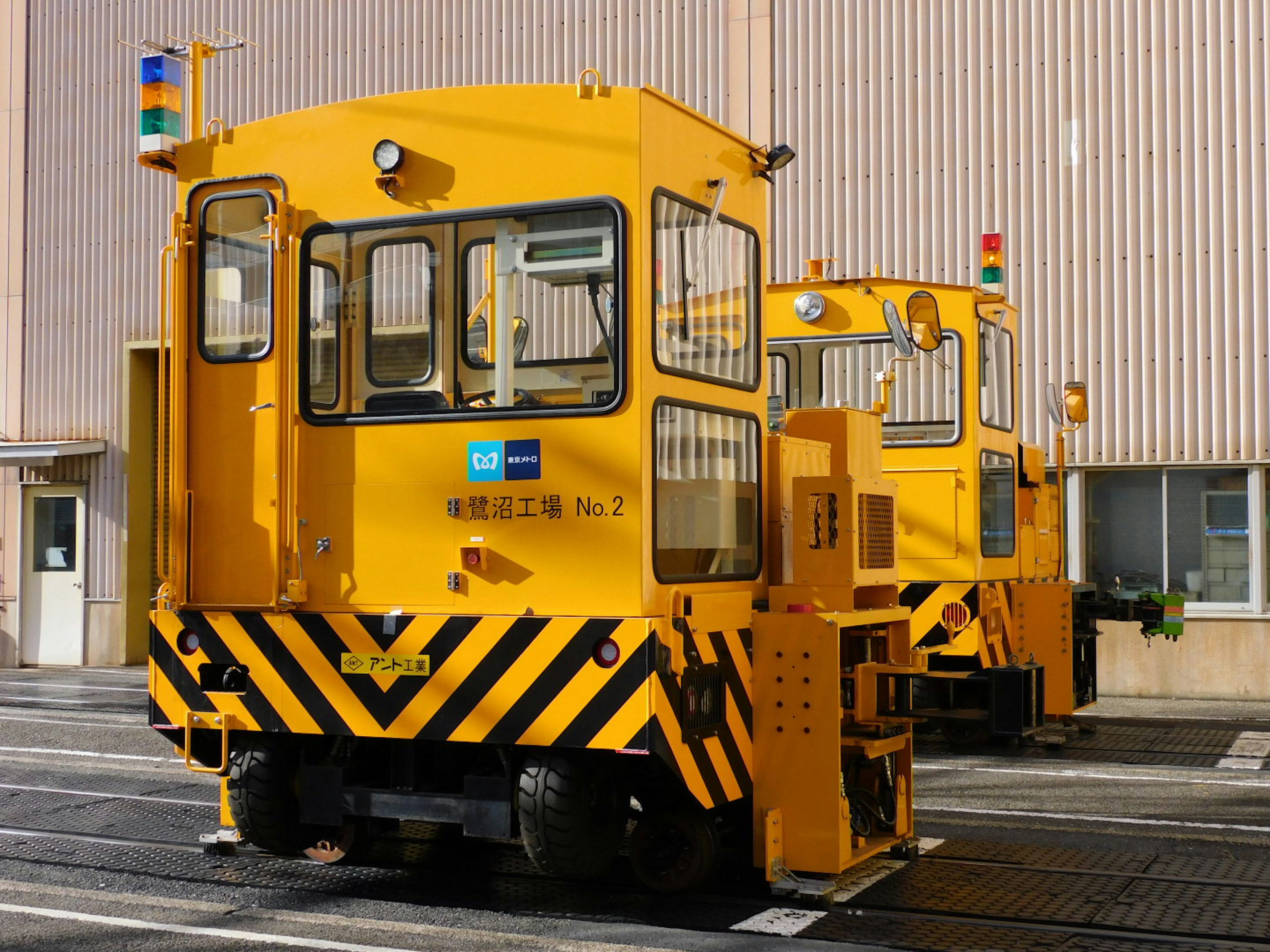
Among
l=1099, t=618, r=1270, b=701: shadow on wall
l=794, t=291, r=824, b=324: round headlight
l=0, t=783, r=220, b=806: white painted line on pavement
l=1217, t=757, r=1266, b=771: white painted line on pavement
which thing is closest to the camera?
l=0, t=783, r=220, b=806: white painted line on pavement

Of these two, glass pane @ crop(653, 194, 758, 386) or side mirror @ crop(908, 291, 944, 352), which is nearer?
glass pane @ crop(653, 194, 758, 386)

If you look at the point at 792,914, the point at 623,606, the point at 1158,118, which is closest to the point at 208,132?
the point at 623,606

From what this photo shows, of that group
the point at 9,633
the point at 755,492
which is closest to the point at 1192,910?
the point at 755,492

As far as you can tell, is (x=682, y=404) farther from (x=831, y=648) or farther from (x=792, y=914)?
(x=792, y=914)

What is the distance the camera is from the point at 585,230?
5828mm

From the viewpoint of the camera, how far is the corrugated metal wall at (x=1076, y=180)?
14.7m

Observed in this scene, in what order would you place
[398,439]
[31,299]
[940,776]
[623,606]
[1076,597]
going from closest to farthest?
[623,606], [398,439], [940,776], [1076,597], [31,299]

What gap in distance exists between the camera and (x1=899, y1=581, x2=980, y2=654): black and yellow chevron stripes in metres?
10.4

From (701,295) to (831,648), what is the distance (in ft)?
5.19

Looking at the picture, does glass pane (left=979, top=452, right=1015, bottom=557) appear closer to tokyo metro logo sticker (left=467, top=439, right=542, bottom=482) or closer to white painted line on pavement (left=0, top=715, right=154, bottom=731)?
tokyo metro logo sticker (left=467, top=439, right=542, bottom=482)

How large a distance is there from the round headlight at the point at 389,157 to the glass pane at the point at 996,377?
5849 mm

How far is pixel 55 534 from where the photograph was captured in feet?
63.8

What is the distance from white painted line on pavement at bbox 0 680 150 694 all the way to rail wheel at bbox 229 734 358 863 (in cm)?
953

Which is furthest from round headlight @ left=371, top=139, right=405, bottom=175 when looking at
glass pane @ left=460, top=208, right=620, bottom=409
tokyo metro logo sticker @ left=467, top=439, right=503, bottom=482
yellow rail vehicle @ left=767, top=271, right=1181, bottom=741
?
yellow rail vehicle @ left=767, top=271, right=1181, bottom=741
